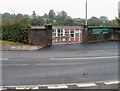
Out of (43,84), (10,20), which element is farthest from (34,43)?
(43,84)

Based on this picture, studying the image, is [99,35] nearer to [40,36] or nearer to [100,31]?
[100,31]

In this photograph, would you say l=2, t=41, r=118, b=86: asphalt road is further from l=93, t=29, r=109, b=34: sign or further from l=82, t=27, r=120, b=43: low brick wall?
l=93, t=29, r=109, b=34: sign

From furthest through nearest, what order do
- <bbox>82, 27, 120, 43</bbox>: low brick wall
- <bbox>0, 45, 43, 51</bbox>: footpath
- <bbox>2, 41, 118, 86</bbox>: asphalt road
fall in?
<bbox>82, 27, 120, 43</bbox>: low brick wall → <bbox>0, 45, 43, 51</bbox>: footpath → <bbox>2, 41, 118, 86</bbox>: asphalt road

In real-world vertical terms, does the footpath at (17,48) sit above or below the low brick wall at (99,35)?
below

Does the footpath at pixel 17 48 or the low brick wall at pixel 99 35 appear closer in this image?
the footpath at pixel 17 48

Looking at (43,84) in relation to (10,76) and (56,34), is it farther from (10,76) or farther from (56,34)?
(56,34)

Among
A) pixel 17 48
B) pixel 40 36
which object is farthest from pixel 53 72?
pixel 40 36

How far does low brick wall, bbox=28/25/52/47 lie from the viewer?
1823cm

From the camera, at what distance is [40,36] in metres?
18.4

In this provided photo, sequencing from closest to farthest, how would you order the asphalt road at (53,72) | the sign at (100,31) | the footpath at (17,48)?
the asphalt road at (53,72), the footpath at (17,48), the sign at (100,31)

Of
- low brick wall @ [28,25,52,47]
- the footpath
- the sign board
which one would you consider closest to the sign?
the sign board

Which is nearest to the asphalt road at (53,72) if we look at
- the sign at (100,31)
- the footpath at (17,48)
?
the footpath at (17,48)

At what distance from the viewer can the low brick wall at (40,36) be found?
1823cm

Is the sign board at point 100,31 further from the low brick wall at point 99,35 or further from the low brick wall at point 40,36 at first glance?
the low brick wall at point 40,36
